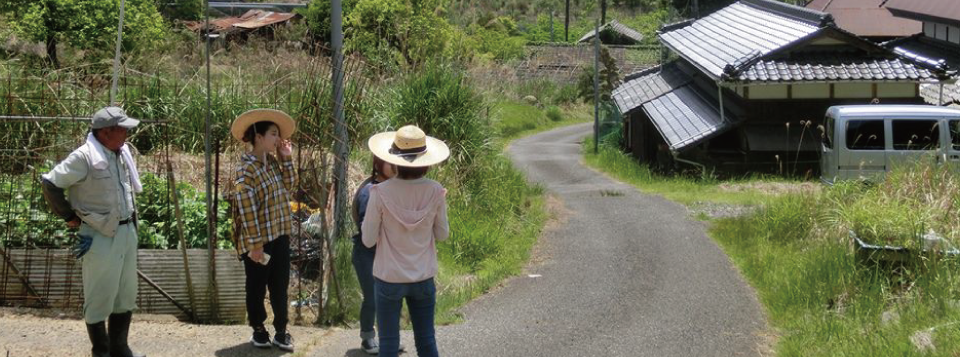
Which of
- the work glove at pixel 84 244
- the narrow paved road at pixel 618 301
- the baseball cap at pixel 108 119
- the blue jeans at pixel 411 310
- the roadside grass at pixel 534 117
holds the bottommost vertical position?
the roadside grass at pixel 534 117

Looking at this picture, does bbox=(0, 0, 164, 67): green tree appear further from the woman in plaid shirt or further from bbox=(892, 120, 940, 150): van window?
the woman in plaid shirt

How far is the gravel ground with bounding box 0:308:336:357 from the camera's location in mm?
6305

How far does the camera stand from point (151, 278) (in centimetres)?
732

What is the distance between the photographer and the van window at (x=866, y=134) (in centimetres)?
1438

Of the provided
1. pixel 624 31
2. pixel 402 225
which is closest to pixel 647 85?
pixel 402 225

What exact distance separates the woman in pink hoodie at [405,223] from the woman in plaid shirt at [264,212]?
94 centimetres

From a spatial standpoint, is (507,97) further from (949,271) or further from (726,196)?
(949,271)

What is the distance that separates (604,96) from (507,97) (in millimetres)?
5777

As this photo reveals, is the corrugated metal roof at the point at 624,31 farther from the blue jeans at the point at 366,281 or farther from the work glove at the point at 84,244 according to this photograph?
the work glove at the point at 84,244

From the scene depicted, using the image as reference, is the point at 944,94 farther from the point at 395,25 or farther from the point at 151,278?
the point at 151,278

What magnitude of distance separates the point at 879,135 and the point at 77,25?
50.5 feet

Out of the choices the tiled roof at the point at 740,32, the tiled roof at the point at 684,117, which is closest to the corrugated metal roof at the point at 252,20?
the tiled roof at the point at 740,32

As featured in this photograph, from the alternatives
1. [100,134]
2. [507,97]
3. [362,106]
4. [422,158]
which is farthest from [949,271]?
[507,97]

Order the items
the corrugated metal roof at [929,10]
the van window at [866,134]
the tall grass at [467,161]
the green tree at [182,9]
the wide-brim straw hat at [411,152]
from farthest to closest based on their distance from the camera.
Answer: the green tree at [182,9] < the corrugated metal roof at [929,10] < the van window at [866,134] < the tall grass at [467,161] < the wide-brim straw hat at [411,152]
